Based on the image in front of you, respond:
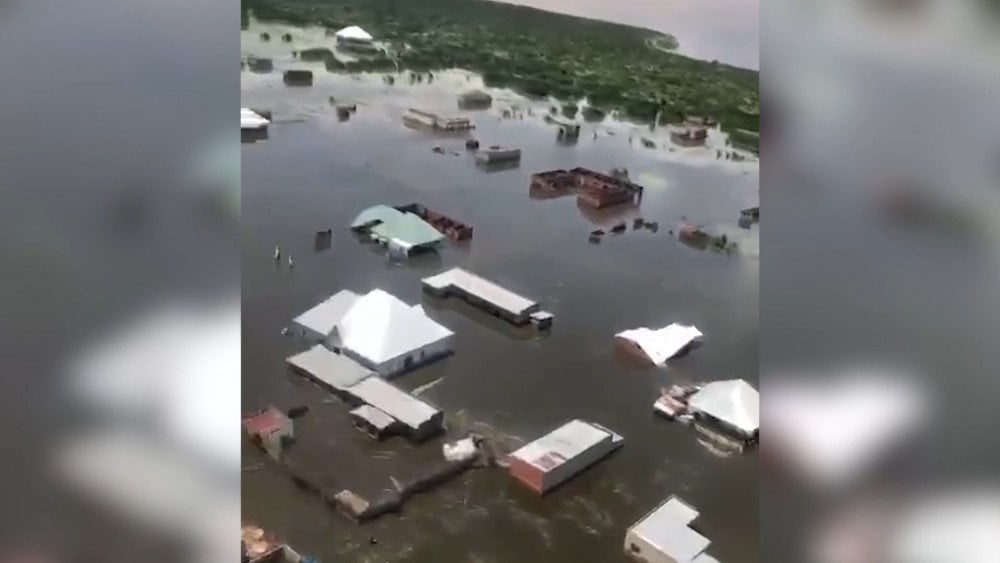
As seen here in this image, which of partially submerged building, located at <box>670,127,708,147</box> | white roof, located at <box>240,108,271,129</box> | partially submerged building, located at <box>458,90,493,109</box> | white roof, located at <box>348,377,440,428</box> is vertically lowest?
white roof, located at <box>348,377,440,428</box>

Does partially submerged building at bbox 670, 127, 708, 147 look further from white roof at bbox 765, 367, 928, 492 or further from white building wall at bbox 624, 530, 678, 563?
white building wall at bbox 624, 530, 678, 563

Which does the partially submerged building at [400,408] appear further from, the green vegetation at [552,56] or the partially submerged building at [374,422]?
the green vegetation at [552,56]

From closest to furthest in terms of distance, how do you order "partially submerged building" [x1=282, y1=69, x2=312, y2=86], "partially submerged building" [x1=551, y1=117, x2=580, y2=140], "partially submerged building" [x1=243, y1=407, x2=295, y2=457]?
1. "partially submerged building" [x1=243, y1=407, x2=295, y2=457]
2. "partially submerged building" [x1=282, y1=69, x2=312, y2=86]
3. "partially submerged building" [x1=551, y1=117, x2=580, y2=140]

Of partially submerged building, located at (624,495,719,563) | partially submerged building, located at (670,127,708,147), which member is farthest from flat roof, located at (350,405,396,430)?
partially submerged building, located at (670,127,708,147)

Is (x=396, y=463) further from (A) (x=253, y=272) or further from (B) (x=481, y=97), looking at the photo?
(B) (x=481, y=97)

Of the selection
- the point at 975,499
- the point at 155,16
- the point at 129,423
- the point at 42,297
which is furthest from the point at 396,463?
the point at 975,499

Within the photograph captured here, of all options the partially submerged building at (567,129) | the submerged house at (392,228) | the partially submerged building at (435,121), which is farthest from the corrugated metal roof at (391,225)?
the partially submerged building at (567,129)

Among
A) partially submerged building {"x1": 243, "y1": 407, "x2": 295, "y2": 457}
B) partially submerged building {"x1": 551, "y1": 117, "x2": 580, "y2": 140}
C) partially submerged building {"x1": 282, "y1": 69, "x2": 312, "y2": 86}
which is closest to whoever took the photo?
partially submerged building {"x1": 243, "y1": 407, "x2": 295, "y2": 457}
